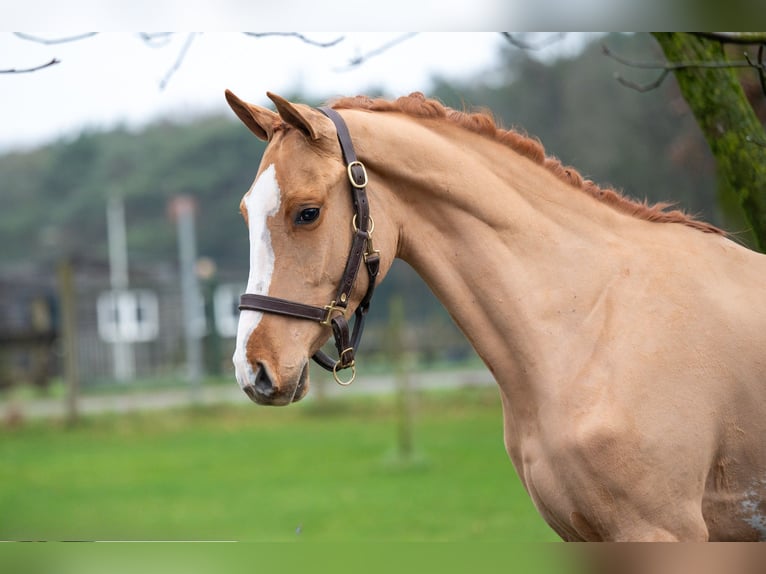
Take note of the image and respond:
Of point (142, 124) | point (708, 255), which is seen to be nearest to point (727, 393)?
point (708, 255)

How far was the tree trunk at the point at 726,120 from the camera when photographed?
3.86 metres

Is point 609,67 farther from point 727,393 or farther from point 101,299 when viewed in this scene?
point 727,393

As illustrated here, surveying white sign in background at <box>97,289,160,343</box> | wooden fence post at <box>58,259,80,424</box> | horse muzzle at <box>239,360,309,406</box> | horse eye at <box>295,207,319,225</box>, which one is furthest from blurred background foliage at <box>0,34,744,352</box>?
horse muzzle at <box>239,360,309,406</box>

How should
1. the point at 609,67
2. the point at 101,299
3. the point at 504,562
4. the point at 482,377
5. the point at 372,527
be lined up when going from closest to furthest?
the point at 504,562 → the point at 372,527 → the point at 482,377 → the point at 609,67 → the point at 101,299

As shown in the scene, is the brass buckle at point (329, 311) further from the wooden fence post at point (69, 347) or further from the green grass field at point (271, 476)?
the wooden fence post at point (69, 347)

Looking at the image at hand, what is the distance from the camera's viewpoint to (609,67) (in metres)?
24.0

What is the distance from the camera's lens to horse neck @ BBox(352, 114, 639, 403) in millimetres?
3100

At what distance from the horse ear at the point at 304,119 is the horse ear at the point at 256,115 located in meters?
0.13

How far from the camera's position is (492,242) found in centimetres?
316

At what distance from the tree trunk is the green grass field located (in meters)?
4.33

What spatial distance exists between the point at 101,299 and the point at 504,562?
28.6 metres

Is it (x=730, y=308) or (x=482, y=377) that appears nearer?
(x=730, y=308)

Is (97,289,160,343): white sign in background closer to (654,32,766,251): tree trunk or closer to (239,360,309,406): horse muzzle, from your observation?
(654,32,766,251): tree trunk

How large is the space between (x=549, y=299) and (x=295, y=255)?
913mm
